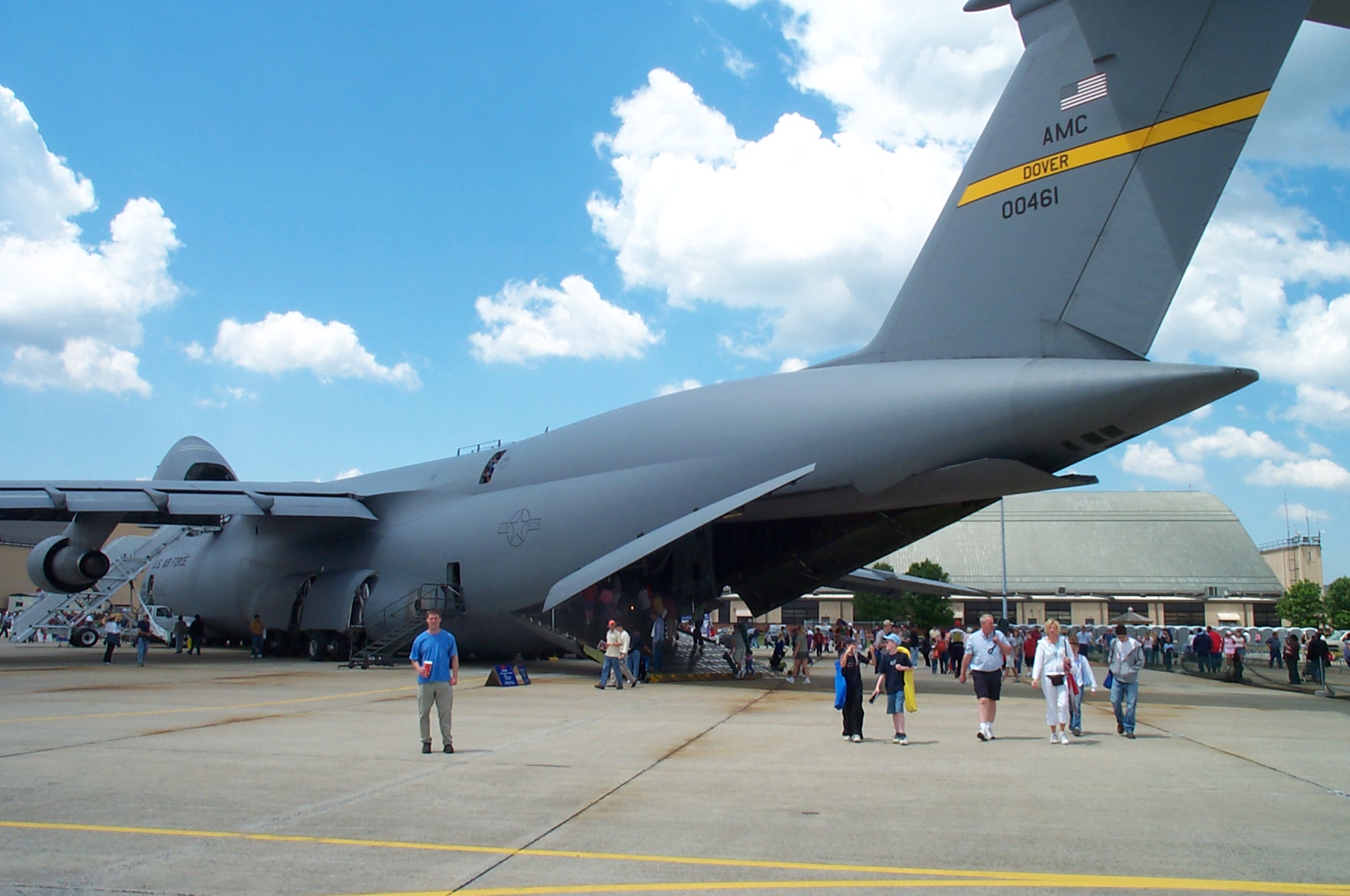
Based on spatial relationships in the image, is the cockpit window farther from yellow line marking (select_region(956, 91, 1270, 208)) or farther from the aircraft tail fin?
yellow line marking (select_region(956, 91, 1270, 208))

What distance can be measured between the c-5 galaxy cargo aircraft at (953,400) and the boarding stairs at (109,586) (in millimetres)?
10142

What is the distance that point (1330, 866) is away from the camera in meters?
4.91

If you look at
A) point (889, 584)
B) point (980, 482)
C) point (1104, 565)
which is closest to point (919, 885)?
point (980, 482)

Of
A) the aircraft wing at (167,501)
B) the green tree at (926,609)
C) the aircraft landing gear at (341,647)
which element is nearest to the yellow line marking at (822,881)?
the aircraft wing at (167,501)

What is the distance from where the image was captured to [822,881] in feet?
14.9

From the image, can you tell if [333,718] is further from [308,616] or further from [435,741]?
[308,616]

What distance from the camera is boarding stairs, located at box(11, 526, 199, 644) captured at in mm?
29922

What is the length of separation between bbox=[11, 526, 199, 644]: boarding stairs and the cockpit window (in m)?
13.7

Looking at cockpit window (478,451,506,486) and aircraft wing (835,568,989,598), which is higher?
cockpit window (478,451,506,486)

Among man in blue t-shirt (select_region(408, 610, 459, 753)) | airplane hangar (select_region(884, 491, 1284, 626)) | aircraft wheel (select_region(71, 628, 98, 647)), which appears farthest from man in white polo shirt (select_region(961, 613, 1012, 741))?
airplane hangar (select_region(884, 491, 1284, 626))

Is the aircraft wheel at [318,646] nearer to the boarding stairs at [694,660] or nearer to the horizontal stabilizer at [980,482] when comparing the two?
the boarding stairs at [694,660]

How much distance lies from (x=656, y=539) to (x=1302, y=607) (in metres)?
70.2

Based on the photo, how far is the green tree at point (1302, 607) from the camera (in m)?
69.5

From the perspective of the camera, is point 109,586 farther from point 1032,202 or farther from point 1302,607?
point 1302,607
